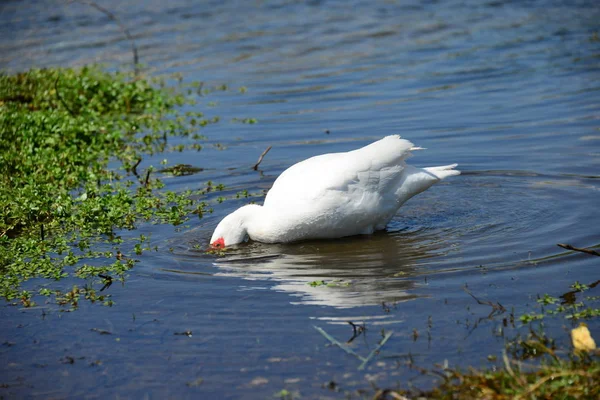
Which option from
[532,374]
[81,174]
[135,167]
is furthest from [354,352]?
[81,174]

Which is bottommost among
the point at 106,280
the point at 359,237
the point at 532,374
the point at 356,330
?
the point at 359,237

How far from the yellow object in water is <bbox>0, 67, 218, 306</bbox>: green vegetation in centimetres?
330

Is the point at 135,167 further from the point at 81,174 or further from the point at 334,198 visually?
the point at 334,198

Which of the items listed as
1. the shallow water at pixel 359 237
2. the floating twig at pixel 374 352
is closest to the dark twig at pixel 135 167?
the shallow water at pixel 359 237

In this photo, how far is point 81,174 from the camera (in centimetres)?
993

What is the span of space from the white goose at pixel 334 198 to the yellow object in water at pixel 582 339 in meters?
2.87

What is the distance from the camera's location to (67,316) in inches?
242

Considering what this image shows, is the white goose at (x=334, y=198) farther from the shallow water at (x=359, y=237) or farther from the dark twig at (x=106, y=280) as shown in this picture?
the dark twig at (x=106, y=280)

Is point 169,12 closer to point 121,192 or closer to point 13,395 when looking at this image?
point 121,192

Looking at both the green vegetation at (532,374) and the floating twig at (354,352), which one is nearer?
the green vegetation at (532,374)

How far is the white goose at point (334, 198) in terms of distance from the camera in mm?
7508

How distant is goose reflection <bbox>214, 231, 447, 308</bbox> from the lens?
622 centimetres

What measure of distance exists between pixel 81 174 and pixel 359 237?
372 centimetres

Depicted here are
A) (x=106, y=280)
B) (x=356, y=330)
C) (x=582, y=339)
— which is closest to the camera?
(x=582, y=339)
